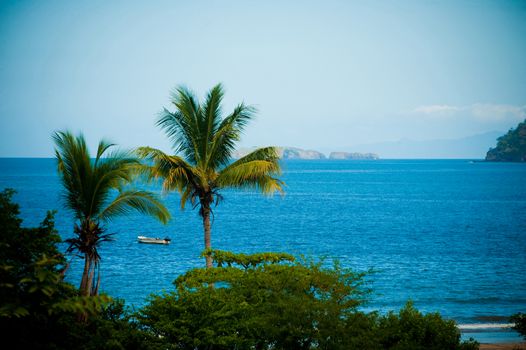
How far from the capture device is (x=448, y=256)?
51406 mm

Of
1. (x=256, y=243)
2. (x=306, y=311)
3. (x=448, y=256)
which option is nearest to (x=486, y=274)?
(x=448, y=256)

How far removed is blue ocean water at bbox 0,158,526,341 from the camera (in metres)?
36.0

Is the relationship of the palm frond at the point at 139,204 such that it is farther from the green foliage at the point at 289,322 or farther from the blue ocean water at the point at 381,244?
the blue ocean water at the point at 381,244

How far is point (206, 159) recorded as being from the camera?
20.5 metres

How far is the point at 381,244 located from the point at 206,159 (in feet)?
134

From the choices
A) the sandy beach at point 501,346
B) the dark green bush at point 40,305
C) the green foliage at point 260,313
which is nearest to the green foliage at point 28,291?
the dark green bush at point 40,305

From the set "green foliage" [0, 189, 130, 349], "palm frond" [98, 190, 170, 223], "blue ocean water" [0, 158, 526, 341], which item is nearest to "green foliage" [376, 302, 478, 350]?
"palm frond" [98, 190, 170, 223]

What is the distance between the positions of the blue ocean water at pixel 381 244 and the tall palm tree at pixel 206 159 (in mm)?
1258

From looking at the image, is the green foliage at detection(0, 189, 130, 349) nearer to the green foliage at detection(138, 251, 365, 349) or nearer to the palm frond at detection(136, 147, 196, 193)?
the green foliage at detection(138, 251, 365, 349)

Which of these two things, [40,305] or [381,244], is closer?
[40,305]

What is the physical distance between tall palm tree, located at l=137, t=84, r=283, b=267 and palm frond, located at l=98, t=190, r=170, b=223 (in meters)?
2.82

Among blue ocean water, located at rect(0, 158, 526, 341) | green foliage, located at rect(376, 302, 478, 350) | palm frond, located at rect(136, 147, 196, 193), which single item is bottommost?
blue ocean water, located at rect(0, 158, 526, 341)

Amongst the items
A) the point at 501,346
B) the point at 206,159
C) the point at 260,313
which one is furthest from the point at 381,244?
the point at 260,313

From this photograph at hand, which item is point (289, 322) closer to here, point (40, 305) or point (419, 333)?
point (419, 333)
